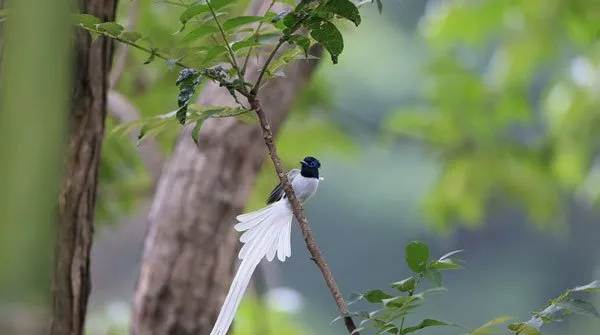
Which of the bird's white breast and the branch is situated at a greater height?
the bird's white breast

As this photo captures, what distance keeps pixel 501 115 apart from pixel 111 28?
2126 millimetres

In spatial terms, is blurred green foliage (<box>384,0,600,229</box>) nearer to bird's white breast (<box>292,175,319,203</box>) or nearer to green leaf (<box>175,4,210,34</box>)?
bird's white breast (<box>292,175,319,203</box>)

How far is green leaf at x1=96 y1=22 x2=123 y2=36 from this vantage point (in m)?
0.74

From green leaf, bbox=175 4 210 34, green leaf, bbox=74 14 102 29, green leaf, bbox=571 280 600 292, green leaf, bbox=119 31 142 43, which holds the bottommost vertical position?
green leaf, bbox=571 280 600 292

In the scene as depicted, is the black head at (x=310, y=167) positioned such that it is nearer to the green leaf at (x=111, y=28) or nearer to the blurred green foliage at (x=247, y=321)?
the green leaf at (x=111, y=28)

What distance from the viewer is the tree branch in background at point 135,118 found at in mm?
1836

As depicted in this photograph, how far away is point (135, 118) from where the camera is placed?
1.73m

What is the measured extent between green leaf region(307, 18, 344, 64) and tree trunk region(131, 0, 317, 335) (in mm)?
771

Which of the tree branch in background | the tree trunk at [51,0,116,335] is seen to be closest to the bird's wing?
the tree trunk at [51,0,116,335]

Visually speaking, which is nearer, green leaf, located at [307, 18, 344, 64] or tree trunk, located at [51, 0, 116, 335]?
green leaf, located at [307, 18, 344, 64]

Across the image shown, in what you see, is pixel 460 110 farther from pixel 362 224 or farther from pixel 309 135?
pixel 362 224

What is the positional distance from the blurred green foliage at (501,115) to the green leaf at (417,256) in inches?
79.7

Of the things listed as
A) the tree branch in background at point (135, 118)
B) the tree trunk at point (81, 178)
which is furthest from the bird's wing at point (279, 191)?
the tree branch in background at point (135, 118)

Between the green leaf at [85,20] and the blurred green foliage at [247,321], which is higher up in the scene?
the blurred green foliage at [247,321]
